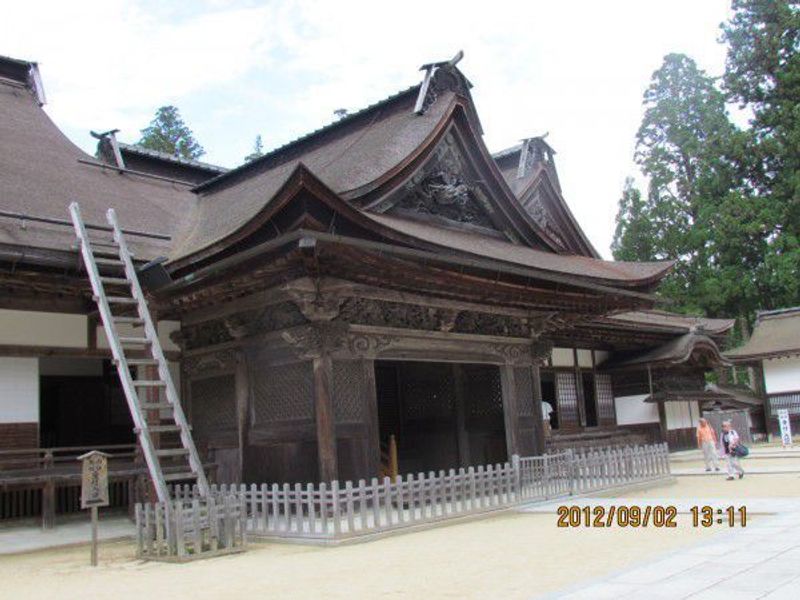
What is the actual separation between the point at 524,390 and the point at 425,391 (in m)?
2.88

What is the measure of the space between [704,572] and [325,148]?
11794 millimetres

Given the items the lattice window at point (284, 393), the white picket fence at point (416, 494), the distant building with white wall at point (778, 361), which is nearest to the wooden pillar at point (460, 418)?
the white picket fence at point (416, 494)

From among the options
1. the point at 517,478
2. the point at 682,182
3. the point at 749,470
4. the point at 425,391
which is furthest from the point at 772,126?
the point at 517,478

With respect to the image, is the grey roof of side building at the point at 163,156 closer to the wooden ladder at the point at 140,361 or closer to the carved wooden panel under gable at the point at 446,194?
the wooden ladder at the point at 140,361

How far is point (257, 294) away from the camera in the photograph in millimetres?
11750

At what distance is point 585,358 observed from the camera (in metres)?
22.6

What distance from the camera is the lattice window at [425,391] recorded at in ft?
56.2

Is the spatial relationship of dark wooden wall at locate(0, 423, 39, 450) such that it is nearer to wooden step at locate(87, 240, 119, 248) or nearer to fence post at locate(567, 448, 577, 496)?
wooden step at locate(87, 240, 119, 248)

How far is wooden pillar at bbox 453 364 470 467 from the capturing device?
16.0 meters

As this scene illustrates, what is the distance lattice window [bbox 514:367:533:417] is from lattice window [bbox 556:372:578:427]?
6186mm

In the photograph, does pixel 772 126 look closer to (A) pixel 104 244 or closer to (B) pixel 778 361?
(B) pixel 778 361

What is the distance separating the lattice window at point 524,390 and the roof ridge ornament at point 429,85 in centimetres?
546

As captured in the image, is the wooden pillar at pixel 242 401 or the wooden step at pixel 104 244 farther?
the wooden pillar at pixel 242 401

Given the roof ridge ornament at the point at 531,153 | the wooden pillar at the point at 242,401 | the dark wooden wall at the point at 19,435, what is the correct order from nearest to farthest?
the dark wooden wall at the point at 19,435 → the wooden pillar at the point at 242,401 → the roof ridge ornament at the point at 531,153
